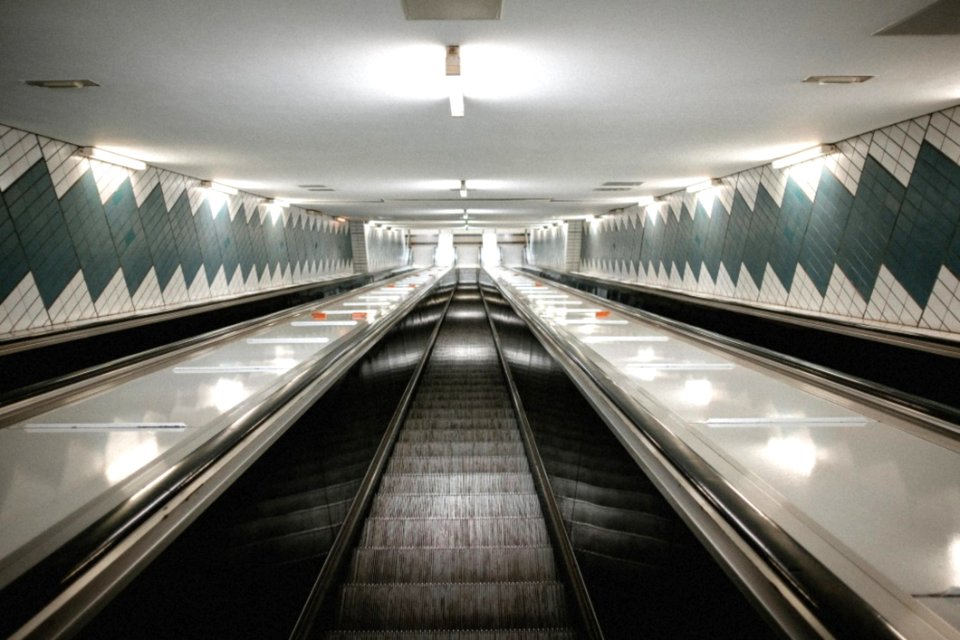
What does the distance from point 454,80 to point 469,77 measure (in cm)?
28

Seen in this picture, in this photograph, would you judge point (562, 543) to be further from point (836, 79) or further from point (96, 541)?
point (836, 79)

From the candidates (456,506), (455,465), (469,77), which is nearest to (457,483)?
(455,465)

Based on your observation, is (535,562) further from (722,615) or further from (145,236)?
(145,236)

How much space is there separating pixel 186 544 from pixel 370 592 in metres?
1.53

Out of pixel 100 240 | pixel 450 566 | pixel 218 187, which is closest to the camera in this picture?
pixel 450 566

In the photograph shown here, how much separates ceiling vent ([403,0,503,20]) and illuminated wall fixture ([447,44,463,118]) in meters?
0.55

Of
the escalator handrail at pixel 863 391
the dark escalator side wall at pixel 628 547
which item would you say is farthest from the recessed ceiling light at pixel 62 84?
the escalator handrail at pixel 863 391

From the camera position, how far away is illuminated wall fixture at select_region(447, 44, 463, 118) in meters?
3.98

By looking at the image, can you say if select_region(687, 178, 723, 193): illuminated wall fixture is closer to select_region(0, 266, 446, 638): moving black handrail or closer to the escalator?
the escalator

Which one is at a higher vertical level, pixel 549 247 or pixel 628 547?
pixel 549 247

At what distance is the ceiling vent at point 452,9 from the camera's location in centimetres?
321

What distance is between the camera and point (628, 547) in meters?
1.79

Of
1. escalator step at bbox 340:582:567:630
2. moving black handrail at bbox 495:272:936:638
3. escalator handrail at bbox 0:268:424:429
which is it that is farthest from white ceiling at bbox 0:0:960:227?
escalator step at bbox 340:582:567:630

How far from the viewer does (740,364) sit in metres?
3.47
